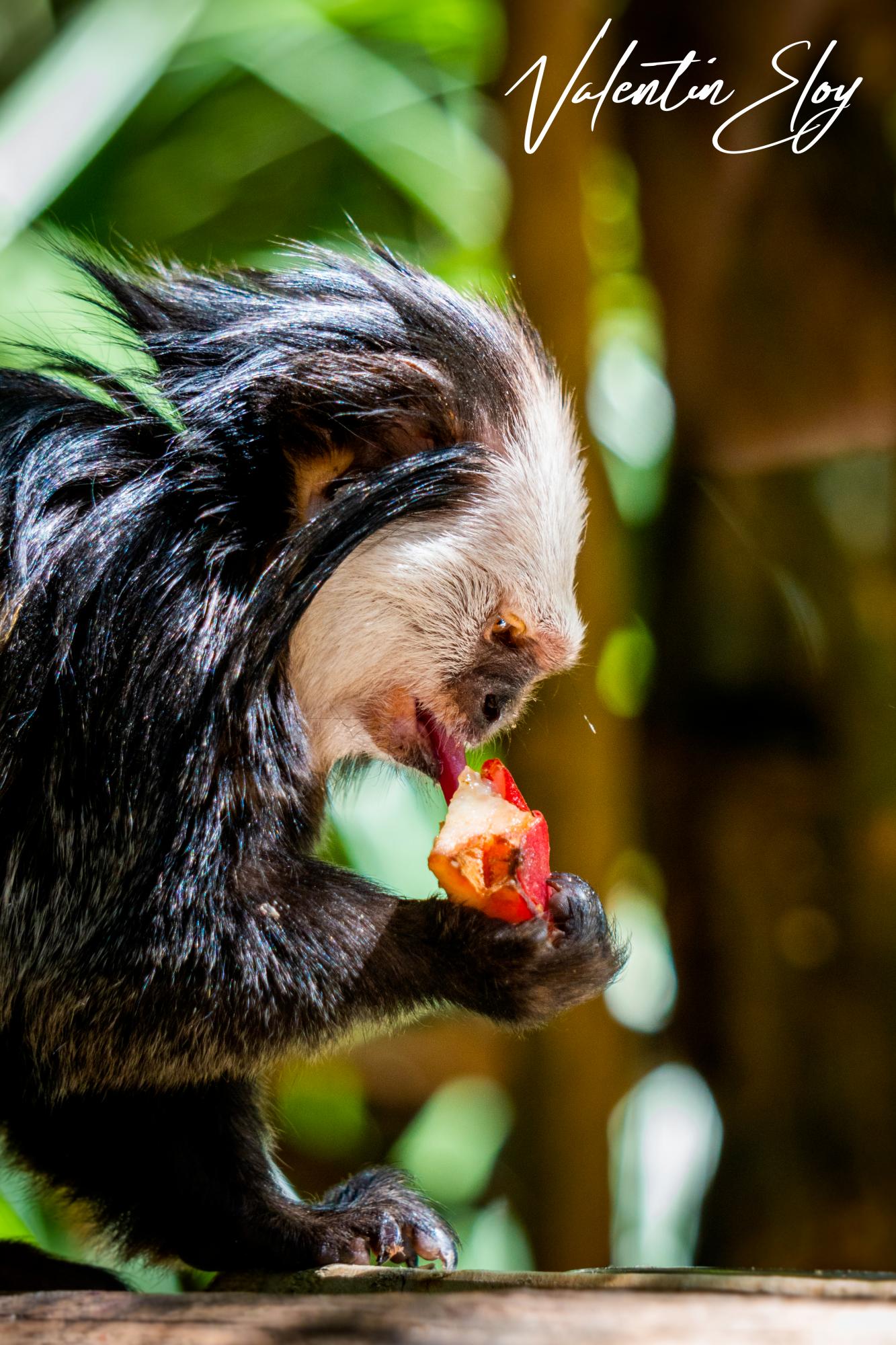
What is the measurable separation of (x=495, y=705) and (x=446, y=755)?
0.32ft

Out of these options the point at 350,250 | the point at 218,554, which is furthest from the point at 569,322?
the point at 218,554

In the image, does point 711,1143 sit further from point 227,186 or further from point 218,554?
point 227,186

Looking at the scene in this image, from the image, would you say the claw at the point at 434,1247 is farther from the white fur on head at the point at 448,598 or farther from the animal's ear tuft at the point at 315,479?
the animal's ear tuft at the point at 315,479

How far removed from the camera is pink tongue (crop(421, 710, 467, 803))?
1.87m

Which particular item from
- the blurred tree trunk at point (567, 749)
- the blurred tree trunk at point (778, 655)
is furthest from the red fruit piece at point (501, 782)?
the blurred tree trunk at point (778, 655)

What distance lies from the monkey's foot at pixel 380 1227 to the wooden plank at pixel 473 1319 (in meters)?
0.58

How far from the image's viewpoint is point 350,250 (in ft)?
7.46

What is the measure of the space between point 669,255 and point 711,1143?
2.32 metres

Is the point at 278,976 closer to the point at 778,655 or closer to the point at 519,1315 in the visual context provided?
the point at 519,1315

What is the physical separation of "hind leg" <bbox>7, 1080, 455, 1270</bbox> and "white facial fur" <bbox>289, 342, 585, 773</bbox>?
53 centimetres

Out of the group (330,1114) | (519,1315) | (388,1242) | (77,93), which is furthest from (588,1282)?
(77,93)

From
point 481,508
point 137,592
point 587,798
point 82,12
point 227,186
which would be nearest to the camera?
point 137,592

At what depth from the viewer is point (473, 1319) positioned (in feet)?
3.51

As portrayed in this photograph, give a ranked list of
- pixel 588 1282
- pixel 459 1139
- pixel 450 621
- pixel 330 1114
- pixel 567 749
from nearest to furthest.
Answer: pixel 588 1282 → pixel 450 621 → pixel 567 749 → pixel 459 1139 → pixel 330 1114
